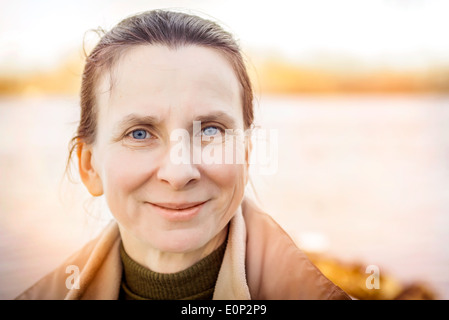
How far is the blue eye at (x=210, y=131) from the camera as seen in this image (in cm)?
108

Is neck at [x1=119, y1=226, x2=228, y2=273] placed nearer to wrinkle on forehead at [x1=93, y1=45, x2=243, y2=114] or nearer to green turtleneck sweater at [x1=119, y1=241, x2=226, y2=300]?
green turtleneck sweater at [x1=119, y1=241, x2=226, y2=300]

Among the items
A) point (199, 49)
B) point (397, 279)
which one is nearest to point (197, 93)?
point (199, 49)

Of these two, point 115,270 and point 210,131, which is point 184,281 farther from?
point 210,131

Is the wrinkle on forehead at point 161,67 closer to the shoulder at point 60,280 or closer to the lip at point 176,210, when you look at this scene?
the lip at point 176,210

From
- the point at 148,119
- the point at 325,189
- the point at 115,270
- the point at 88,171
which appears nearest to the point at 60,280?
the point at 115,270

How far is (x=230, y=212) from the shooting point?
1144mm

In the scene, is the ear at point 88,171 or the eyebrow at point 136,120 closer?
the eyebrow at point 136,120

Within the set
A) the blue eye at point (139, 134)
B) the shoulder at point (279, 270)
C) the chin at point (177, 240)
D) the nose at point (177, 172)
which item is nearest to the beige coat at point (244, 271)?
the shoulder at point (279, 270)

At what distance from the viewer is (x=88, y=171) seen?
3.89 ft

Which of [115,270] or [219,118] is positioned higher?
[219,118]

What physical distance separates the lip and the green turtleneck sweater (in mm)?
157

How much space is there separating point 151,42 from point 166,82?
11 cm

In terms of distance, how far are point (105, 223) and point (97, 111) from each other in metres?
0.42

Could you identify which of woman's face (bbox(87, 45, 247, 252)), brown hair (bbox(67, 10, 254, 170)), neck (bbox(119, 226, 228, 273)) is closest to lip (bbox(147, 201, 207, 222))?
woman's face (bbox(87, 45, 247, 252))
